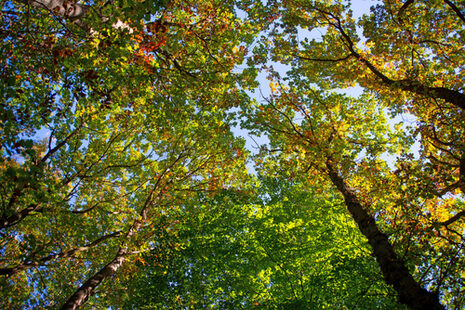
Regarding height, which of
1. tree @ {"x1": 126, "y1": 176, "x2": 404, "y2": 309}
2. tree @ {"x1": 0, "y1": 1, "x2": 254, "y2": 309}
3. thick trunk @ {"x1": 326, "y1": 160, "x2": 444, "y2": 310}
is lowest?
thick trunk @ {"x1": 326, "y1": 160, "x2": 444, "y2": 310}

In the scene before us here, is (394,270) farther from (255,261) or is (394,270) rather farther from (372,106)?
(372,106)

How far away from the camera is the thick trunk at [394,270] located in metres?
4.65

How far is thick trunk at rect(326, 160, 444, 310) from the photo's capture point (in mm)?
4648

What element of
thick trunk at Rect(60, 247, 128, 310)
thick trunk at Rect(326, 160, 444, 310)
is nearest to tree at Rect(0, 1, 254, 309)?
thick trunk at Rect(60, 247, 128, 310)

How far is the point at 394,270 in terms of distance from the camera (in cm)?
538

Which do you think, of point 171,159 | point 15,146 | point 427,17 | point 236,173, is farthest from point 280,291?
point 427,17

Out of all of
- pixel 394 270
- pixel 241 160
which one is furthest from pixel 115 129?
pixel 394 270

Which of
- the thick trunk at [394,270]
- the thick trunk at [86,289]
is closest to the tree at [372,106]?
the thick trunk at [394,270]

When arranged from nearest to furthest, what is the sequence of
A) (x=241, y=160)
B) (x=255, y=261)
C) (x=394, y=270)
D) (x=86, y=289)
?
(x=394, y=270)
(x=86, y=289)
(x=255, y=261)
(x=241, y=160)

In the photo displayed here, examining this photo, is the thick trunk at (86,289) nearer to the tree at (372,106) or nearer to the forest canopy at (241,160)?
the forest canopy at (241,160)

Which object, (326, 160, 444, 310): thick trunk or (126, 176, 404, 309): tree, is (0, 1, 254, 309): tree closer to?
(126, 176, 404, 309): tree

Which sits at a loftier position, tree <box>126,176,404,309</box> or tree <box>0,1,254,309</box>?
tree <box>0,1,254,309</box>

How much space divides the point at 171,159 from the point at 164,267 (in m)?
4.49

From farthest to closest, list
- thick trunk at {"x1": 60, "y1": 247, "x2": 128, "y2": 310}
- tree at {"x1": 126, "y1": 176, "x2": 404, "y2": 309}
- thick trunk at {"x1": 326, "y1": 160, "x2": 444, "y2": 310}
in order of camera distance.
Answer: tree at {"x1": 126, "y1": 176, "x2": 404, "y2": 309} → thick trunk at {"x1": 60, "y1": 247, "x2": 128, "y2": 310} → thick trunk at {"x1": 326, "y1": 160, "x2": 444, "y2": 310}
